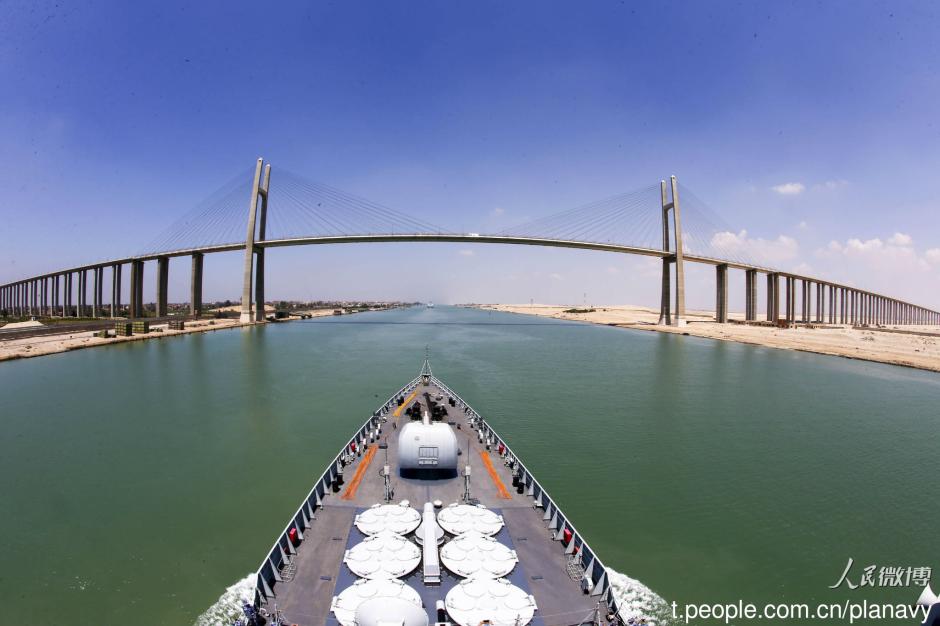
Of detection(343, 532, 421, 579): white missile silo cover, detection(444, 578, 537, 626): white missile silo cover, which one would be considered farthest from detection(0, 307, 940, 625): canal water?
detection(343, 532, 421, 579): white missile silo cover

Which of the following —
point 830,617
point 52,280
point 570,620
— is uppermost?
point 52,280

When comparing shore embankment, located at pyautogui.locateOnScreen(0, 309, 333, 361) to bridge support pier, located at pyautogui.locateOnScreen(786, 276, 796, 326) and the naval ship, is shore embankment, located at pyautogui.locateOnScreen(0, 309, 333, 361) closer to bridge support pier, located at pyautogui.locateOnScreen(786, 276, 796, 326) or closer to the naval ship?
the naval ship

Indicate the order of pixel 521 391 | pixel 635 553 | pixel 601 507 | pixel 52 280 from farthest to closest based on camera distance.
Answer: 1. pixel 52 280
2. pixel 521 391
3. pixel 601 507
4. pixel 635 553

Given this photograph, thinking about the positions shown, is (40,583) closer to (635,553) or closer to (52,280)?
(635,553)

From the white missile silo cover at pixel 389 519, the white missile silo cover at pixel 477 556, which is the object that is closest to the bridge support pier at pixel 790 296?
the white missile silo cover at pixel 477 556

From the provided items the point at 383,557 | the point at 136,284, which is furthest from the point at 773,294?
the point at 136,284

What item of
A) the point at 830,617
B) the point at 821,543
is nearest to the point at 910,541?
the point at 821,543
